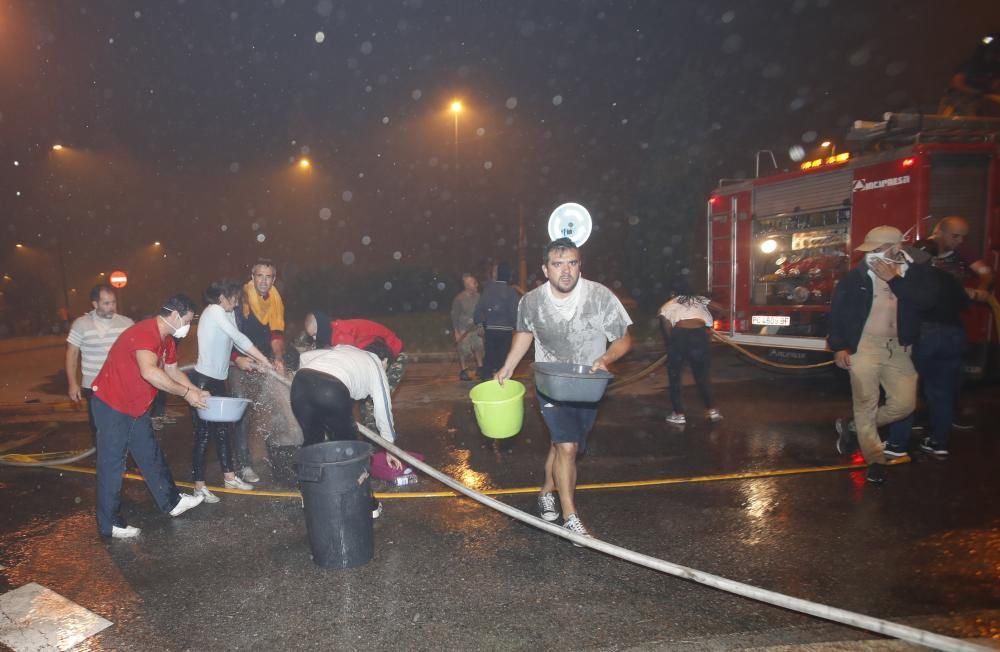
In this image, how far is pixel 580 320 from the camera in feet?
13.0

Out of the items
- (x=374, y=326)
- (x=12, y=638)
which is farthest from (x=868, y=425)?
(x=12, y=638)

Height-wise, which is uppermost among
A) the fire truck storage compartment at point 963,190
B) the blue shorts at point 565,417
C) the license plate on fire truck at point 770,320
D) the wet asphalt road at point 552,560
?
the fire truck storage compartment at point 963,190

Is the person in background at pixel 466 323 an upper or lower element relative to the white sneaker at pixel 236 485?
upper

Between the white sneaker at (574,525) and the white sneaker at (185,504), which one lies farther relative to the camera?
the white sneaker at (185,504)

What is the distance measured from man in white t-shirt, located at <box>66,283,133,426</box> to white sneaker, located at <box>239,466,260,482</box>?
1612 millimetres

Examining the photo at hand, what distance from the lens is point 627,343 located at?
3945 mm

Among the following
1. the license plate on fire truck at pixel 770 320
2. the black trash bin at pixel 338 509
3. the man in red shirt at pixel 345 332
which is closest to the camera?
the black trash bin at pixel 338 509

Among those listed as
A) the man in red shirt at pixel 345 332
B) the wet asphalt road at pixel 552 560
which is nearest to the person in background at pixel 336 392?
the man in red shirt at pixel 345 332

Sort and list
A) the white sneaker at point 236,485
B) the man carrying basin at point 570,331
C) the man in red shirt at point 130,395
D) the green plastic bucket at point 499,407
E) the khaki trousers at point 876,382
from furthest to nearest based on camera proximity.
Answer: the white sneaker at point 236,485 → the khaki trousers at point 876,382 → the man in red shirt at point 130,395 → the green plastic bucket at point 499,407 → the man carrying basin at point 570,331

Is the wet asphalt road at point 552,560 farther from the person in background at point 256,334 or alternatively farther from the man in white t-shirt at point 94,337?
the man in white t-shirt at point 94,337

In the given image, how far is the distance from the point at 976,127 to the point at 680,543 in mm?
7619

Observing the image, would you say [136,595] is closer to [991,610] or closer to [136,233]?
[991,610]

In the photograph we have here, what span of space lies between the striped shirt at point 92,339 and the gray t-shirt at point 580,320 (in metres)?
4.28

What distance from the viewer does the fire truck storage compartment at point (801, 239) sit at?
870cm
